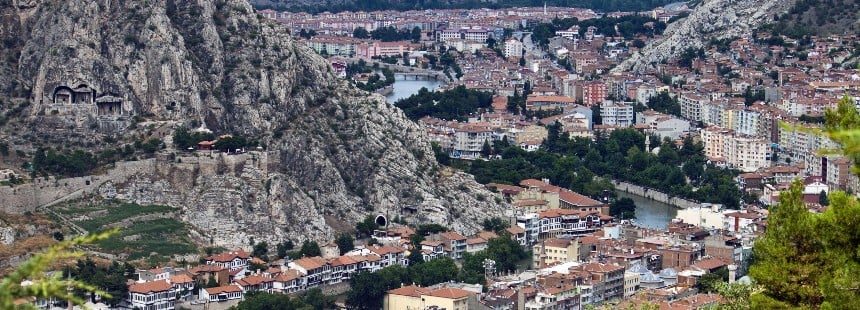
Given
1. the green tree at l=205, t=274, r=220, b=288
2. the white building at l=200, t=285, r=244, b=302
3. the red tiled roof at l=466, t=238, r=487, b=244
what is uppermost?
the green tree at l=205, t=274, r=220, b=288

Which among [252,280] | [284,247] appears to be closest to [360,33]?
[284,247]

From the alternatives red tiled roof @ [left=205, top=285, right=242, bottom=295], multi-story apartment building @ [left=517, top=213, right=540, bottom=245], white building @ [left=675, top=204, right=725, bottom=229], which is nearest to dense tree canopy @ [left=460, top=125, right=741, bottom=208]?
white building @ [left=675, top=204, right=725, bottom=229]

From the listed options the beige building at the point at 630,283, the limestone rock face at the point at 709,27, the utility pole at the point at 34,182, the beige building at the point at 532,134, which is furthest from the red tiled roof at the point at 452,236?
the limestone rock face at the point at 709,27

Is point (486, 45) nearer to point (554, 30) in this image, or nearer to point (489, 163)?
point (554, 30)

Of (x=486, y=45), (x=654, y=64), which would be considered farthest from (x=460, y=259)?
(x=486, y=45)

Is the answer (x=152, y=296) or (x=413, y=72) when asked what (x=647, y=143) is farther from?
(x=152, y=296)

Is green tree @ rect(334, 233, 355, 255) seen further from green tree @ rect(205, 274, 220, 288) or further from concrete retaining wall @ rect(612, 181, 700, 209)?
concrete retaining wall @ rect(612, 181, 700, 209)
